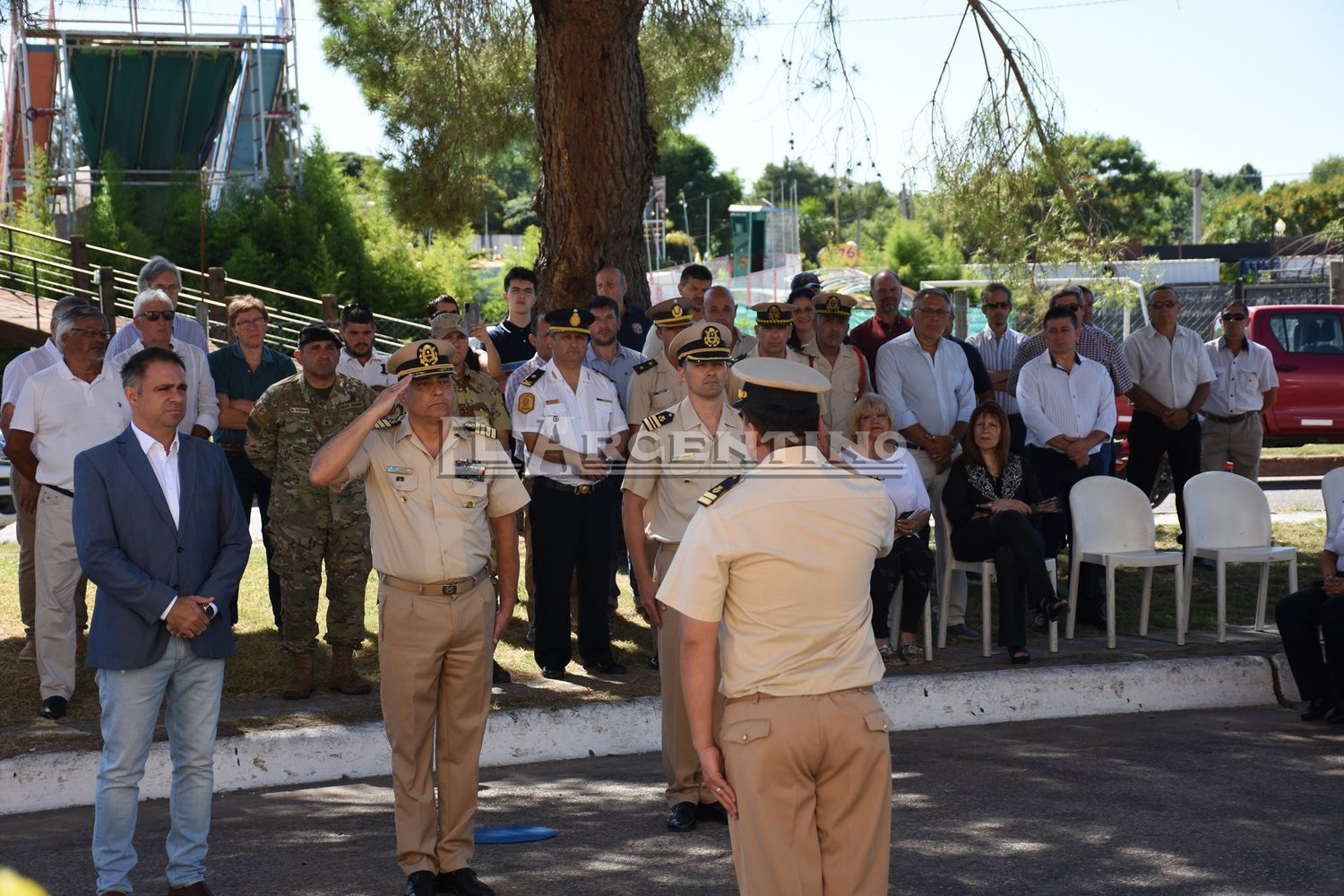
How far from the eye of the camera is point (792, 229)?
45.9 m

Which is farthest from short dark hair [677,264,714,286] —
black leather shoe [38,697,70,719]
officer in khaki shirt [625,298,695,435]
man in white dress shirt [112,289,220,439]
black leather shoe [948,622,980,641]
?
black leather shoe [38,697,70,719]

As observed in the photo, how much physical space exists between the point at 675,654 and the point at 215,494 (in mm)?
1887

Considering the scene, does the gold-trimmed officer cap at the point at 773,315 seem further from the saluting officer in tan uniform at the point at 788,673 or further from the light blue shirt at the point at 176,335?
the saluting officer in tan uniform at the point at 788,673

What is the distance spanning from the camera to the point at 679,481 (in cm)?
605

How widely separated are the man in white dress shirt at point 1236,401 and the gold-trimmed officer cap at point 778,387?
8051 mm

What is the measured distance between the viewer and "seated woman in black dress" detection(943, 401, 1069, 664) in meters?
8.23

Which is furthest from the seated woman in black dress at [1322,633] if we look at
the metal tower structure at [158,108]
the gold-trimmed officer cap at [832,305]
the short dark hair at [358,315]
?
the metal tower structure at [158,108]

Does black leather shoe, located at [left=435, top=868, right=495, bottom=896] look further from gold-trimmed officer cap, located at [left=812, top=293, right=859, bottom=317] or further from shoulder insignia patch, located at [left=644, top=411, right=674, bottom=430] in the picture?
gold-trimmed officer cap, located at [left=812, top=293, right=859, bottom=317]

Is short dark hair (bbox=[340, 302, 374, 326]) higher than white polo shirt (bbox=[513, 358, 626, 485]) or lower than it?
higher

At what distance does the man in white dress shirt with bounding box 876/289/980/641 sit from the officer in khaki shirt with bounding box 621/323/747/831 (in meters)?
3.17

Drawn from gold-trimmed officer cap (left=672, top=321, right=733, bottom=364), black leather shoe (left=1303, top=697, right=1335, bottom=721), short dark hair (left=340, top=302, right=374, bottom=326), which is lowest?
black leather shoe (left=1303, top=697, right=1335, bottom=721)

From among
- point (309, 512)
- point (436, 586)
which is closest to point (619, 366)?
point (309, 512)

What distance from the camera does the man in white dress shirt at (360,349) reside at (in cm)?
902

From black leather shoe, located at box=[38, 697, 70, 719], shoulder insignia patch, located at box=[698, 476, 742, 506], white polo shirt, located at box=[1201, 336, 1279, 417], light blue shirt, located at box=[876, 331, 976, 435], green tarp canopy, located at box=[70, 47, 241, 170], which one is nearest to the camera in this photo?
shoulder insignia patch, located at box=[698, 476, 742, 506]
